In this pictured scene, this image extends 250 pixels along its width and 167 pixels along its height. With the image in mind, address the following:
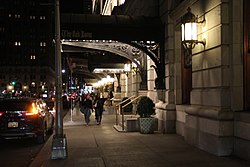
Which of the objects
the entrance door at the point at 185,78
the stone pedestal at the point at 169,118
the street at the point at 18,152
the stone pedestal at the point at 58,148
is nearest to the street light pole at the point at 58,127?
the stone pedestal at the point at 58,148

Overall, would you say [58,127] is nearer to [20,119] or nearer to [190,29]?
[20,119]

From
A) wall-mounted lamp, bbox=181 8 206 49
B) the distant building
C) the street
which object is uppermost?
the distant building

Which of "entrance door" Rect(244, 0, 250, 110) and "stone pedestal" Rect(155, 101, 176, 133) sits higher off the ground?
"entrance door" Rect(244, 0, 250, 110)

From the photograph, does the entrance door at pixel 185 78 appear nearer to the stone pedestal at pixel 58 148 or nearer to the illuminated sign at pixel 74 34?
the illuminated sign at pixel 74 34

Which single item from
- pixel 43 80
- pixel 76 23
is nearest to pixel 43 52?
pixel 43 80

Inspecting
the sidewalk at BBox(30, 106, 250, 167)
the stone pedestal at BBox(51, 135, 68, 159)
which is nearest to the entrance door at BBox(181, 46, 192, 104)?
the sidewalk at BBox(30, 106, 250, 167)

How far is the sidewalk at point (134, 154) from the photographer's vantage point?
8.02 meters

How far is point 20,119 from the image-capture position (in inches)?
460

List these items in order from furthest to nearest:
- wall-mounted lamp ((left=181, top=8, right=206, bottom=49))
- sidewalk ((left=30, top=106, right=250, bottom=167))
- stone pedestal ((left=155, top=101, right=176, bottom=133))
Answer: stone pedestal ((left=155, top=101, right=176, bottom=133)), wall-mounted lamp ((left=181, top=8, right=206, bottom=49)), sidewalk ((left=30, top=106, right=250, bottom=167))

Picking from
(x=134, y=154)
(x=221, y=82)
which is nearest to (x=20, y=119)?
(x=134, y=154)

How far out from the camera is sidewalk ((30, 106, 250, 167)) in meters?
8.02

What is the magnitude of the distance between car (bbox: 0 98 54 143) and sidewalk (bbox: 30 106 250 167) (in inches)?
32.6

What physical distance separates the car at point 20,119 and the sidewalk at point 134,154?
2.72ft

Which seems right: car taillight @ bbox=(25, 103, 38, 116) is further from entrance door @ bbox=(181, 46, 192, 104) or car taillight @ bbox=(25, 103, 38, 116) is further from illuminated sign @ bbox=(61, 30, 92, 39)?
entrance door @ bbox=(181, 46, 192, 104)
